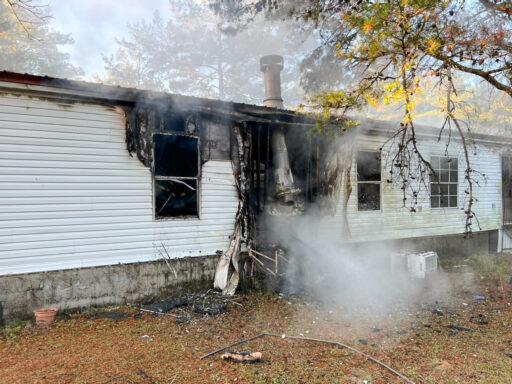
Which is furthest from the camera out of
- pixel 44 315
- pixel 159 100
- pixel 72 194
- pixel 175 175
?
pixel 175 175

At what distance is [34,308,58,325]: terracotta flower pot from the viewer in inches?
197

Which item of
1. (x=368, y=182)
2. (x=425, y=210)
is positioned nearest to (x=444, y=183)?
(x=425, y=210)

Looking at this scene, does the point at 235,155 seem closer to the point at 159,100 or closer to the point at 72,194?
the point at 159,100

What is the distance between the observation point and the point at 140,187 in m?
6.05

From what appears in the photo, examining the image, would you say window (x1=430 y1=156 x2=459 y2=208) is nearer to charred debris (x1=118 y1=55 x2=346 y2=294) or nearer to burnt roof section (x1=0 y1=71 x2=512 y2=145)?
burnt roof section (x1=0 y1=71 x2=512 y2=145)

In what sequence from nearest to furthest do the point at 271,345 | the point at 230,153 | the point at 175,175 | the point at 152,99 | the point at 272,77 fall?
the point at 271,345, the point at 152,99, the point at 175,175, the point at 230,153, the point at 272,77

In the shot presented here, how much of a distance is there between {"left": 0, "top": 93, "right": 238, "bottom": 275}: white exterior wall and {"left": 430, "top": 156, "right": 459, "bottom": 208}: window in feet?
25.3

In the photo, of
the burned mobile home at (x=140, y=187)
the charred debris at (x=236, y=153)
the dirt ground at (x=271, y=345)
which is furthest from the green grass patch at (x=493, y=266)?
the charred debris at (x=236, y=153)

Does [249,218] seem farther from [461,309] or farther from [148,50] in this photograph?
[148,50]

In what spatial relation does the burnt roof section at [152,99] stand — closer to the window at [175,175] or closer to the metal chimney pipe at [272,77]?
the window at [175,175]

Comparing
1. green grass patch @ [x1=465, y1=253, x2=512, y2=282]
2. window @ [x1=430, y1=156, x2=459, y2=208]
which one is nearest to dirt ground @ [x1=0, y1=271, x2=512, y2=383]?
green grass patch @ [x1=465, y1=253, x2=512, y2=282]

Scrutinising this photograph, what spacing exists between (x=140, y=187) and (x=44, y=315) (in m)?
2.44

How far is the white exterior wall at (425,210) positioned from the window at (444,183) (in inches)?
6.1

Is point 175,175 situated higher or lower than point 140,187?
higher
